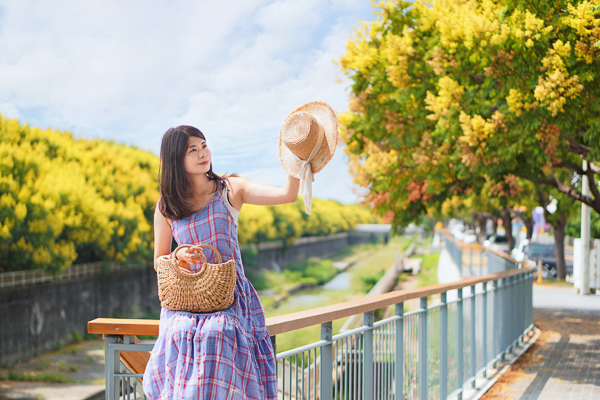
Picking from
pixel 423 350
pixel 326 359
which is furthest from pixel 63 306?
pixel 326 359

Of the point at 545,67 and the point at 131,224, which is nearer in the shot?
the point at 545,67

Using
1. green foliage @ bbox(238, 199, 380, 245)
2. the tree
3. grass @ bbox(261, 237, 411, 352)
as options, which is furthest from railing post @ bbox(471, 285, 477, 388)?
green foliage @ bbox(238, 199, 380, 245)

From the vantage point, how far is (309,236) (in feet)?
251

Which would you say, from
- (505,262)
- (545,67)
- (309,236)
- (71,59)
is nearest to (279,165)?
(545,67)

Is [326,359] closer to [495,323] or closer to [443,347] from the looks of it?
[443,347]

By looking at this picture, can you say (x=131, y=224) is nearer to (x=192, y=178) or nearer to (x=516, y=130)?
(x=516, y=130)

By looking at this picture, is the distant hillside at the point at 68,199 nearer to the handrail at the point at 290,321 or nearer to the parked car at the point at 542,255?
the parked car at the point at 542,255

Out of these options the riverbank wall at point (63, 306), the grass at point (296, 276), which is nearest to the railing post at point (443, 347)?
the riverbank wall at point (63, 306)

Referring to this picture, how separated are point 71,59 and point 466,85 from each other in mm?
99836

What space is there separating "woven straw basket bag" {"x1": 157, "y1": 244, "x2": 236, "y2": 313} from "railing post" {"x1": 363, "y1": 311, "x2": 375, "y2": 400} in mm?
1661

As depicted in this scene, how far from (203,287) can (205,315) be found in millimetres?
104

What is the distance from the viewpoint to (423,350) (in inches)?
185

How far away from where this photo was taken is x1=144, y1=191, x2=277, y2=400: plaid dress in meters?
1.97

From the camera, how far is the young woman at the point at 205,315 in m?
1.98
